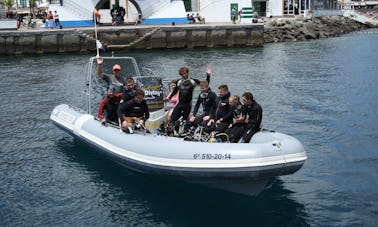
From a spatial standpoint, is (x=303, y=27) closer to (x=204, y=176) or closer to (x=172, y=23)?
(x=172, y=23)

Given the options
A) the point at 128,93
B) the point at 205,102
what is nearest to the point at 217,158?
the point at 205,102

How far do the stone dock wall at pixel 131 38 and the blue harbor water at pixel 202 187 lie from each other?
15207mm

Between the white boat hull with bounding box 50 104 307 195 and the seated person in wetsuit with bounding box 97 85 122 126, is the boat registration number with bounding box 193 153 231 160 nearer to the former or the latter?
the white boat hull with bounding box 50 104 307 195

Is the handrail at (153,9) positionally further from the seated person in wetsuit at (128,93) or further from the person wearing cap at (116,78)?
the seated person in wetsuit at (128,93)

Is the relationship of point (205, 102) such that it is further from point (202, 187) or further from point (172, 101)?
point (202, 187)

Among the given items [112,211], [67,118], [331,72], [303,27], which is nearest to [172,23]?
[303,27]

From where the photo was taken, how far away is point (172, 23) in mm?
44750

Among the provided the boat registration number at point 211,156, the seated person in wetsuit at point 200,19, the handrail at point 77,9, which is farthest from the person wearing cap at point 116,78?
the seated person in wetsuit at point 200,19

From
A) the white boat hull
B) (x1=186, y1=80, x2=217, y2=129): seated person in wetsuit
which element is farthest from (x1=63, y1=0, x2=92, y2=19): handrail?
the white boat hull

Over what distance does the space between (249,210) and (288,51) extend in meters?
30.4

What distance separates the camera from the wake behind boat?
9312 mm

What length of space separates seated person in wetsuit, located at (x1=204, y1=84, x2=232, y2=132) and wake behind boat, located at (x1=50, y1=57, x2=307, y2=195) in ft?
2.67

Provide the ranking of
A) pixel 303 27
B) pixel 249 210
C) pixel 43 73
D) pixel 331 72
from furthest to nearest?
1. pixel 303 27
2. pixel 43 73
3. pixel 331 72
4. pixel 249 210

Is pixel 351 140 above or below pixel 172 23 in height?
below
